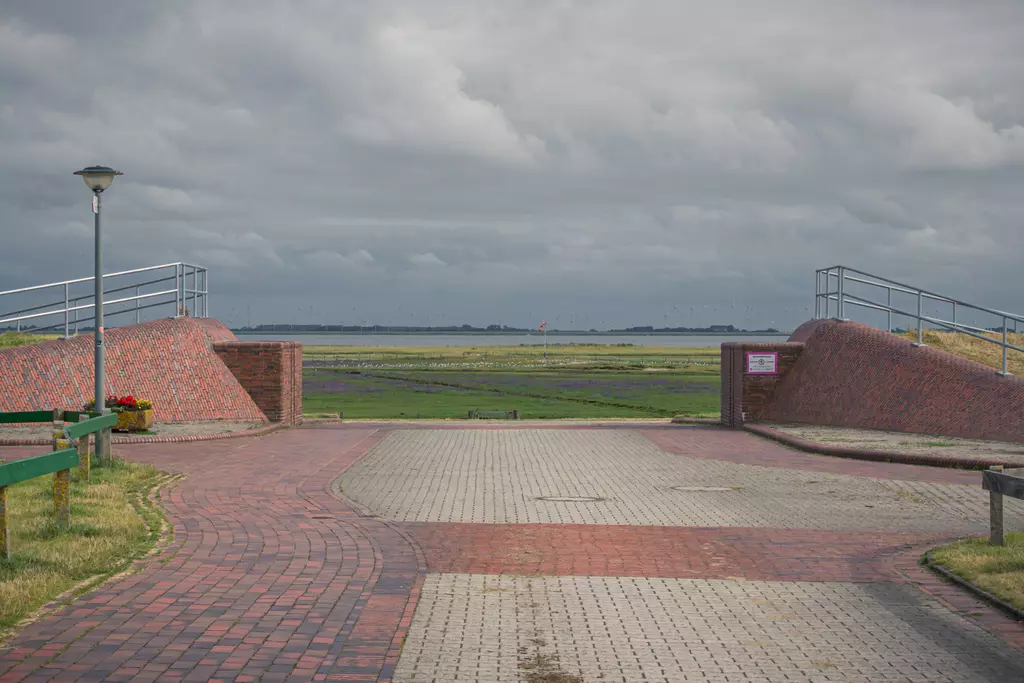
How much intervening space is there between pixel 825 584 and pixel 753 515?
3106mm

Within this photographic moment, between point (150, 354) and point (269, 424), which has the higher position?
point (150, 354)

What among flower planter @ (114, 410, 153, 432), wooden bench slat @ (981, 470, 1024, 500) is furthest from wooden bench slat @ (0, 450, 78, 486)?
flower planter @ (114, 410, 153, 432)

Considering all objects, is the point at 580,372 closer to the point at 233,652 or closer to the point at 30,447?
the point at 30,447

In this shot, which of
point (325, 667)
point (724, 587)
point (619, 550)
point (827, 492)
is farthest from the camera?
point (827, 492)

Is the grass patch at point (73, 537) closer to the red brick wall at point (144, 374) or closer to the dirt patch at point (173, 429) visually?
the dirt patch at point (173, 429)

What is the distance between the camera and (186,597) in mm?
7285

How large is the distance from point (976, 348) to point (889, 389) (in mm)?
4177

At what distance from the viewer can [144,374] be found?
22.6 m

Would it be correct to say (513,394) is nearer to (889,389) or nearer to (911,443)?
(889,389)

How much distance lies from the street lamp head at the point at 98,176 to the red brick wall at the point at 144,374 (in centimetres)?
749

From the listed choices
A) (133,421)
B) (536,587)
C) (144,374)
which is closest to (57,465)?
(536,587)

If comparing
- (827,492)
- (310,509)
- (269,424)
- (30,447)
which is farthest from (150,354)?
(827,492)

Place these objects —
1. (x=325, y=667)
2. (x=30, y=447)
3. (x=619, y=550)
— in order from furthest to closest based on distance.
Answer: (x=30, y=447) < (x=619, y=550) < (x=325, y=667)

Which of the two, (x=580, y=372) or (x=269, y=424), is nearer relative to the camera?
(x=269, y=424)
